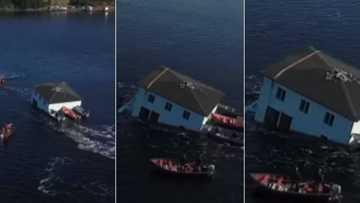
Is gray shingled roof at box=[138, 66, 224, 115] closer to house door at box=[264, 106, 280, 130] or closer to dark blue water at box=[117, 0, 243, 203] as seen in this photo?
dark blue water at box=[117, 0, 243, 203]

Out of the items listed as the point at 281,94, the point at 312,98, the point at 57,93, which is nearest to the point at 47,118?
the point at 57,93

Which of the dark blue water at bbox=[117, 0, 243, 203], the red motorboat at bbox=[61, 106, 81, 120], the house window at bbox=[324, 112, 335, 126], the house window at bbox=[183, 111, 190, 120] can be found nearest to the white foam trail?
the red motorboat at bbox=[61, 106, 81, 120]

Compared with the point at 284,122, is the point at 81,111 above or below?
below

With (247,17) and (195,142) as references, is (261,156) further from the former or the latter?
(247,17)

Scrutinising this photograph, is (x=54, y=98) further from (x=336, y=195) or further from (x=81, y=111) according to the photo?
(x=336, y=195)

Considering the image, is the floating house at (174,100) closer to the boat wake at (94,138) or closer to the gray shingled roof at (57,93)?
the boat wake at (94,138)

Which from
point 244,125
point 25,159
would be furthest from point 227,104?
point 25,159

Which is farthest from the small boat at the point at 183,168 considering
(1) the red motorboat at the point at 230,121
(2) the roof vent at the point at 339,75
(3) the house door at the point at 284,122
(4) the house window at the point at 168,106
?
(2) the roof vent at the point at 339,75
